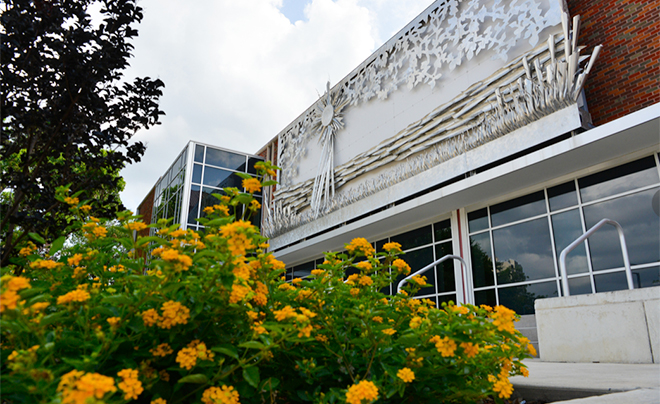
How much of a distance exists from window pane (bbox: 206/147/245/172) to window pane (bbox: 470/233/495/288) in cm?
1341

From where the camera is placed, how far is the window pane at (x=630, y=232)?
20.9 ft

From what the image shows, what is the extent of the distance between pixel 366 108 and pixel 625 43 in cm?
645

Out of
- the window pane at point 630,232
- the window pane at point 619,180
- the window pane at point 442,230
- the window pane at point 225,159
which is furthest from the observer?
the window pane at point 225,159

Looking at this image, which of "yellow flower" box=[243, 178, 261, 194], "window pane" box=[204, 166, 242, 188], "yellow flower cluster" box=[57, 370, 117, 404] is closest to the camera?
"yellow flower cluster" box=[57, 370, 117, 404]

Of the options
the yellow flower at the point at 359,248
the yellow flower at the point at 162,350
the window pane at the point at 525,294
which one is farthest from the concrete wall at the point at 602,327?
the yellow flower at the point at 162,350

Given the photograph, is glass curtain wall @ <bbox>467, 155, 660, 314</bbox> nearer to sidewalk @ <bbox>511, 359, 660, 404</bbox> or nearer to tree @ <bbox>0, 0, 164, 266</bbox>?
sidewalk @ <bbox>511, 359, 660, 404</bbox>

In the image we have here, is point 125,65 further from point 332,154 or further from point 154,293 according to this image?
point 332,154

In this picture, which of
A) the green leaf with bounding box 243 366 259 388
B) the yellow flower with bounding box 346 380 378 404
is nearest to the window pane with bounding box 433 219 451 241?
the yellow flower with bounding box 346 380 378 404

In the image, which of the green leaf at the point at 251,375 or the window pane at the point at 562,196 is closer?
the green leaf at the point at 251,375

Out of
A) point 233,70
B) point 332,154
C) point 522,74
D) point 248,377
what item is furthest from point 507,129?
point 233,70

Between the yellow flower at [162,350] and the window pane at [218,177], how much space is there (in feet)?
57.1

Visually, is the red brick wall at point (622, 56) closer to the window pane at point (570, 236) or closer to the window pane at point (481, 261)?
the window pane at point (570, 236)

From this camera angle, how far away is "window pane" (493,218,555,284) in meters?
7.69

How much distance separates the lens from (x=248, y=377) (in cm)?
137
